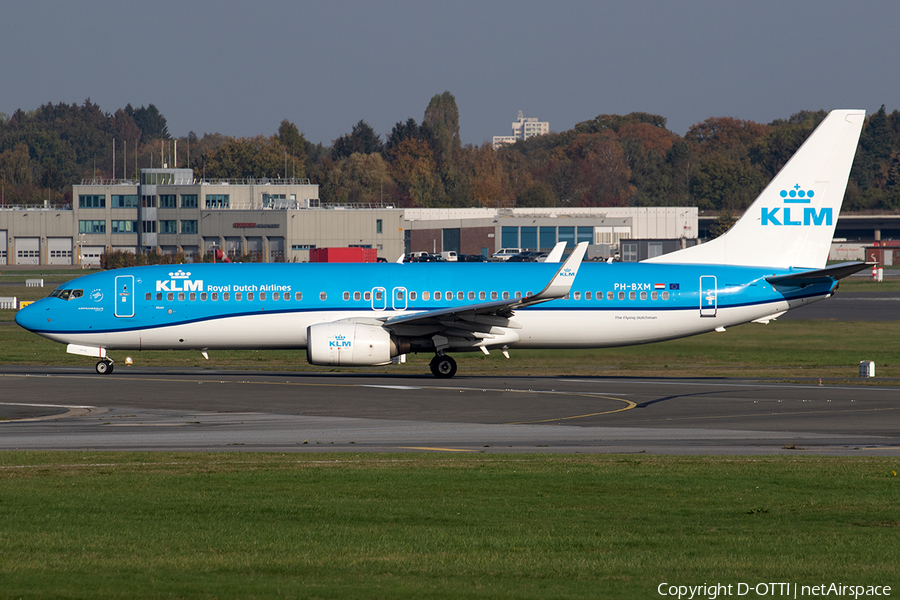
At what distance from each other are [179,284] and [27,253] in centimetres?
13987

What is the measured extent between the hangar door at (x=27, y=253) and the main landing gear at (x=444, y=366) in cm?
14328

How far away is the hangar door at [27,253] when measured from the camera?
163 metres

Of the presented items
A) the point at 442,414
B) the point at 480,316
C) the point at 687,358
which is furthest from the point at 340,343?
the point at 687,358

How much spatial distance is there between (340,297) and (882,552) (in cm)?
2571

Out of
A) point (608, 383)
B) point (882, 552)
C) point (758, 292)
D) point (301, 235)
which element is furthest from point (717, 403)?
point (301, 235)

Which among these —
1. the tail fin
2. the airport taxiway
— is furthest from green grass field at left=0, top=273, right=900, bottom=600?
the tail fin

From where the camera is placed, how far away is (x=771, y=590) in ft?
34.0

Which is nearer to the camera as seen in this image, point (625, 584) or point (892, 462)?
point (625, 584)

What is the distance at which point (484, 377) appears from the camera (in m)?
37.3

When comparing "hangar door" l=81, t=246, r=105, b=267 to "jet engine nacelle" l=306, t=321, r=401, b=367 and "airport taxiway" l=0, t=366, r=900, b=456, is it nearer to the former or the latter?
"airport taxiway" l=0, t=366, r=900, b=456

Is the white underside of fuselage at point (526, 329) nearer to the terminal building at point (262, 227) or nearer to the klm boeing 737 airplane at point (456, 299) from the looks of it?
the klm boeing 737 airplane at point (456, 299)

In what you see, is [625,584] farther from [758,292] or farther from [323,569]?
[758,292]

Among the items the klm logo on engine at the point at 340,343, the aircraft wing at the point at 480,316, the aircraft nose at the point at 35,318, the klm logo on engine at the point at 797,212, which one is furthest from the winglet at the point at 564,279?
the aircraft nose at the point at 35,318

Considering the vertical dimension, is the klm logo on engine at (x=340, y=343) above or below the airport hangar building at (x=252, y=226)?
below
